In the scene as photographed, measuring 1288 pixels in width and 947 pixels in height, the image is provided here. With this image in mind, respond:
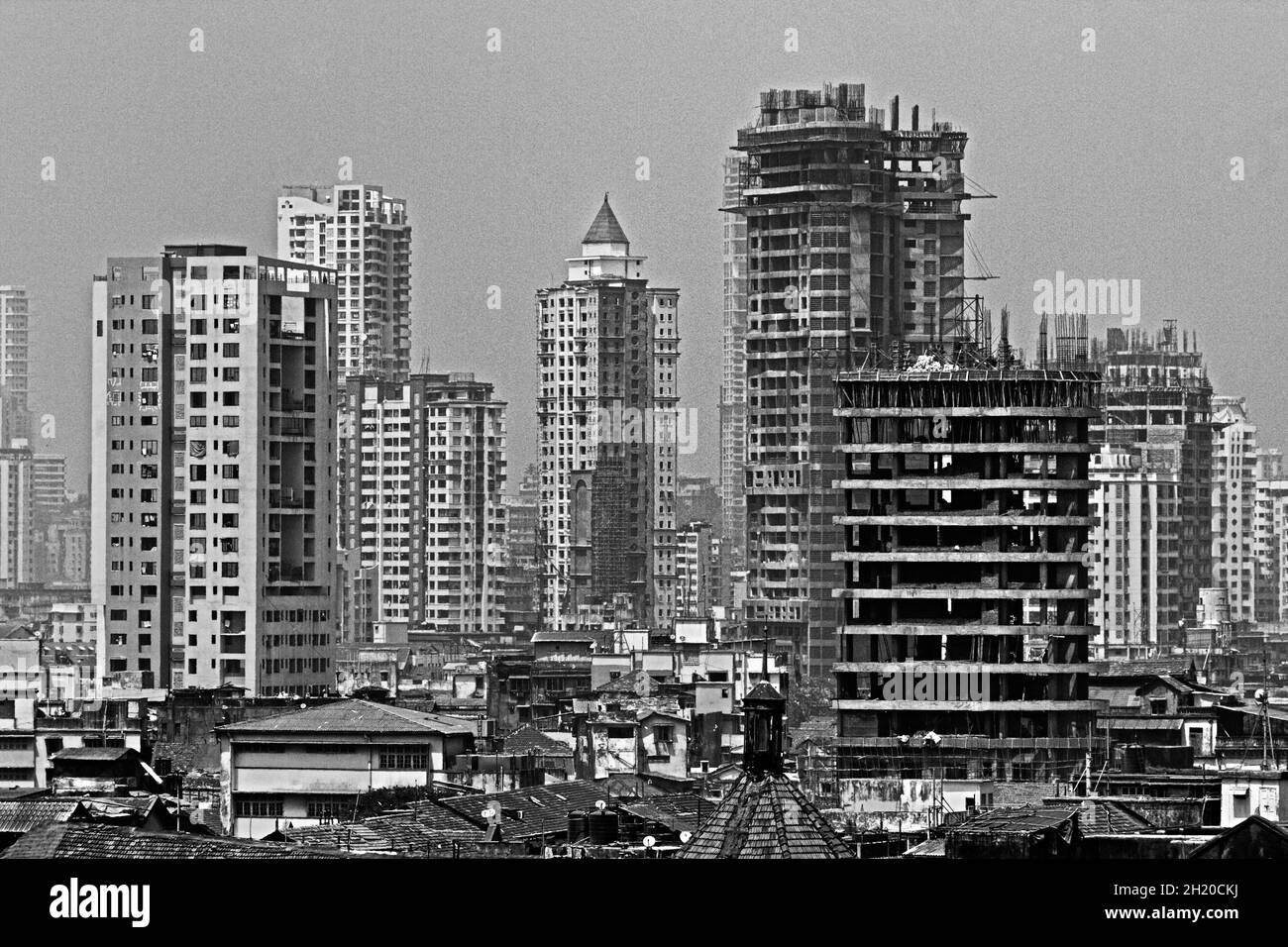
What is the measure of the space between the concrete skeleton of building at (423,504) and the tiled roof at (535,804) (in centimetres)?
10037

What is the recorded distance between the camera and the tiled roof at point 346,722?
4278 centimetres

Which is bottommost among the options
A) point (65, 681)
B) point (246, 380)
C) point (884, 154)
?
point (65, 681)

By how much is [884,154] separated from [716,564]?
43.5 metres

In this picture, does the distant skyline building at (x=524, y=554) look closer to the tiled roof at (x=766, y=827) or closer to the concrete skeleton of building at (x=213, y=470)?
the concrete skeleton of building at (x=213, y=470)

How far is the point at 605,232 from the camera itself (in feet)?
474

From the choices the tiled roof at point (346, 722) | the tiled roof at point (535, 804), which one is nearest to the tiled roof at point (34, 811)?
the tiled roof at point (535, 804)

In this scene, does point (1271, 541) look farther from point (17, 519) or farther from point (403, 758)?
point (403, 758)

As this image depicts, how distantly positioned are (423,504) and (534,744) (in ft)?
314

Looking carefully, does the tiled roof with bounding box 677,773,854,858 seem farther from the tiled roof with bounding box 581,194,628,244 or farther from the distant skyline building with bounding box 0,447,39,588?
the tiled roof with bounding box 581,194,628,244

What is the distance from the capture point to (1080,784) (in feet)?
131

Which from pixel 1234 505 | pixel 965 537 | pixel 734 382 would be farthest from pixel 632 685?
pixel 734 382

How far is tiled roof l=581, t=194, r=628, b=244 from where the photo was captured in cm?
14412
